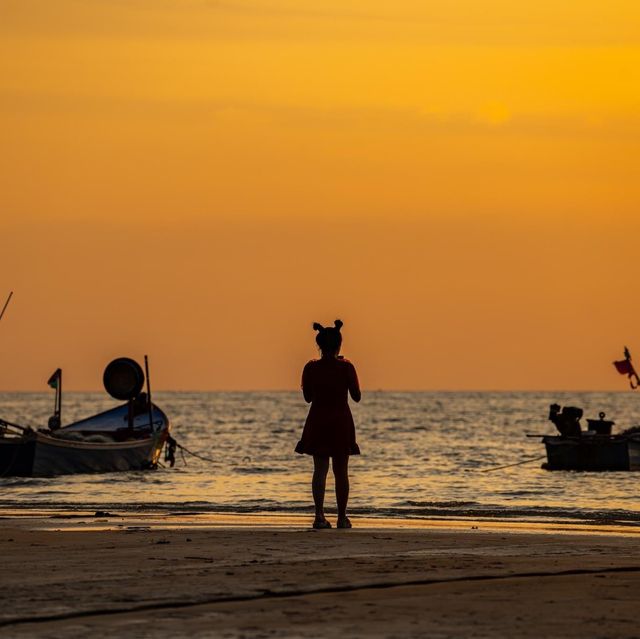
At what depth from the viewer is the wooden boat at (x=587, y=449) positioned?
46.8 metres

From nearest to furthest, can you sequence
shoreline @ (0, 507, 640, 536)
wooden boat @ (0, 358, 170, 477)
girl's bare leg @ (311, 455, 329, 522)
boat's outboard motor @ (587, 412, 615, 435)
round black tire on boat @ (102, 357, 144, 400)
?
girl's bare leg @ (311, 455, 329, 522) → shoreline @ (0, 507, 640, 536) → wooden boat @ (0, 358, 170, 477) → round black tire on boat @ (102, 357, 144, 400) → boat's outboard motor @ (587, 412, 615, 435)

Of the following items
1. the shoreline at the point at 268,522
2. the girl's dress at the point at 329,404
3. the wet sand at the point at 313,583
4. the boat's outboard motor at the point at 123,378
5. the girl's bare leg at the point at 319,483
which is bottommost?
the wet sand at the point at 313,583

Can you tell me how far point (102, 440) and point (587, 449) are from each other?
14555 millimetres

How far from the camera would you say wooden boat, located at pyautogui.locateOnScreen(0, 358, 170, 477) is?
43188mm

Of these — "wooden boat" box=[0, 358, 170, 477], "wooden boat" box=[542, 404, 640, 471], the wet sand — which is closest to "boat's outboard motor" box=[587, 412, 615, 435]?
"wooden boat" box=[542, 404, 640, 471]

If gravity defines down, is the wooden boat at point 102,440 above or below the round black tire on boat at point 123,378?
below

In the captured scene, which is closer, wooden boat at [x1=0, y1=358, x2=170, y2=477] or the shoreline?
the shoreline

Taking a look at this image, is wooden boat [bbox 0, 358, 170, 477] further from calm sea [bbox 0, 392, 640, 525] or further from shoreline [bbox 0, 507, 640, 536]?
shoreline [bbox 0, 507, 640, 536]

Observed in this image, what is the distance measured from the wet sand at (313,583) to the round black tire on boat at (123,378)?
1332 inches

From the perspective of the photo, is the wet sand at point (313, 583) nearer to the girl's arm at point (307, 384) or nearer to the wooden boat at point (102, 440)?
the girl's arm at point (307, 384)

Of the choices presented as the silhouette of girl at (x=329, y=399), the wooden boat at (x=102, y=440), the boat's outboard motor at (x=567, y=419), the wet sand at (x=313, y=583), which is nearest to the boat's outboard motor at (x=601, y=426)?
the boat's outboard motor at (x=567, y=419)

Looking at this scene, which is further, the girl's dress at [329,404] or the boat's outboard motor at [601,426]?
the boat's outboard motor at [601,426]

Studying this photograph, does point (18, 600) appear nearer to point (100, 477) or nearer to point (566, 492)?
point (566, 492)

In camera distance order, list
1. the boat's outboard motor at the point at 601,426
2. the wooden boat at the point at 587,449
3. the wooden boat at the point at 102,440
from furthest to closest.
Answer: the boat's outboard motor at the point at 601,426 < the wooden boat at the point at 587,449 < the wooden boat at the point at 102,440
